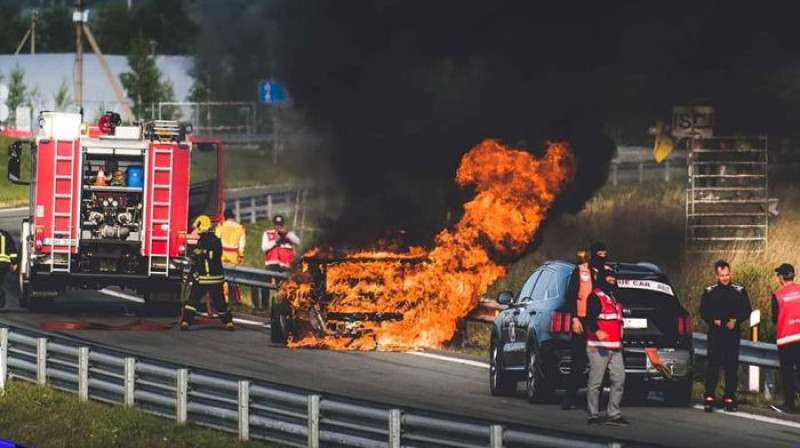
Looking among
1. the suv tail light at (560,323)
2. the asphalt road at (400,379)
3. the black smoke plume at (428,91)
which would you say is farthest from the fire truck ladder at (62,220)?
the suv tail light at (560,323)

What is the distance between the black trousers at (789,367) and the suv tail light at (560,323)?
2382mm

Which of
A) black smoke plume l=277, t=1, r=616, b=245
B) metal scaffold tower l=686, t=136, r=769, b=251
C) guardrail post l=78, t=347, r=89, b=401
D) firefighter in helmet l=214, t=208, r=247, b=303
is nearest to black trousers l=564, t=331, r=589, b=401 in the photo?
guardrail post l=78, t=347, r=89, b=401

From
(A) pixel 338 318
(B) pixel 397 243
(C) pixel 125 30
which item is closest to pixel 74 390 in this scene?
(A) pixel 338 318

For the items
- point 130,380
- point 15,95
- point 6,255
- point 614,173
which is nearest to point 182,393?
point 130,380

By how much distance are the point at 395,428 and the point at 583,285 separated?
431cm

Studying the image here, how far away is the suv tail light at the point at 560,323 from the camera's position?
1903cm

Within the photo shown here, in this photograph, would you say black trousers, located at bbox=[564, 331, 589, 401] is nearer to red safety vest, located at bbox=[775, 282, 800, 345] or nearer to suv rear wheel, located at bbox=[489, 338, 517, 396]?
suv rear wheel, located at bbox=[489, 338, 517, 396]

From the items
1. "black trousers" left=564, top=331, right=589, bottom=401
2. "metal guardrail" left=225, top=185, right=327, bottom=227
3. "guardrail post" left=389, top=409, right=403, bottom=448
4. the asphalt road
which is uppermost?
"metal guardrail" left=225, top=185, right=327, bottom=227

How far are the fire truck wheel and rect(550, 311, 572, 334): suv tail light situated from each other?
7.10 metres

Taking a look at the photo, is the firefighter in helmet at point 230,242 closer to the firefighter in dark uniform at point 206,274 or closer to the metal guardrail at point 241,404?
the firefighter in dark uniform at point 206,274

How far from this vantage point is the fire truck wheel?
2566 cm

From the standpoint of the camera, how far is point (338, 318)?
24.4 metres

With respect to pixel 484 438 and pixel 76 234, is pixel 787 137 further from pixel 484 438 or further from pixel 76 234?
pixel 484 438

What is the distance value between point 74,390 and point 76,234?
10.1m
